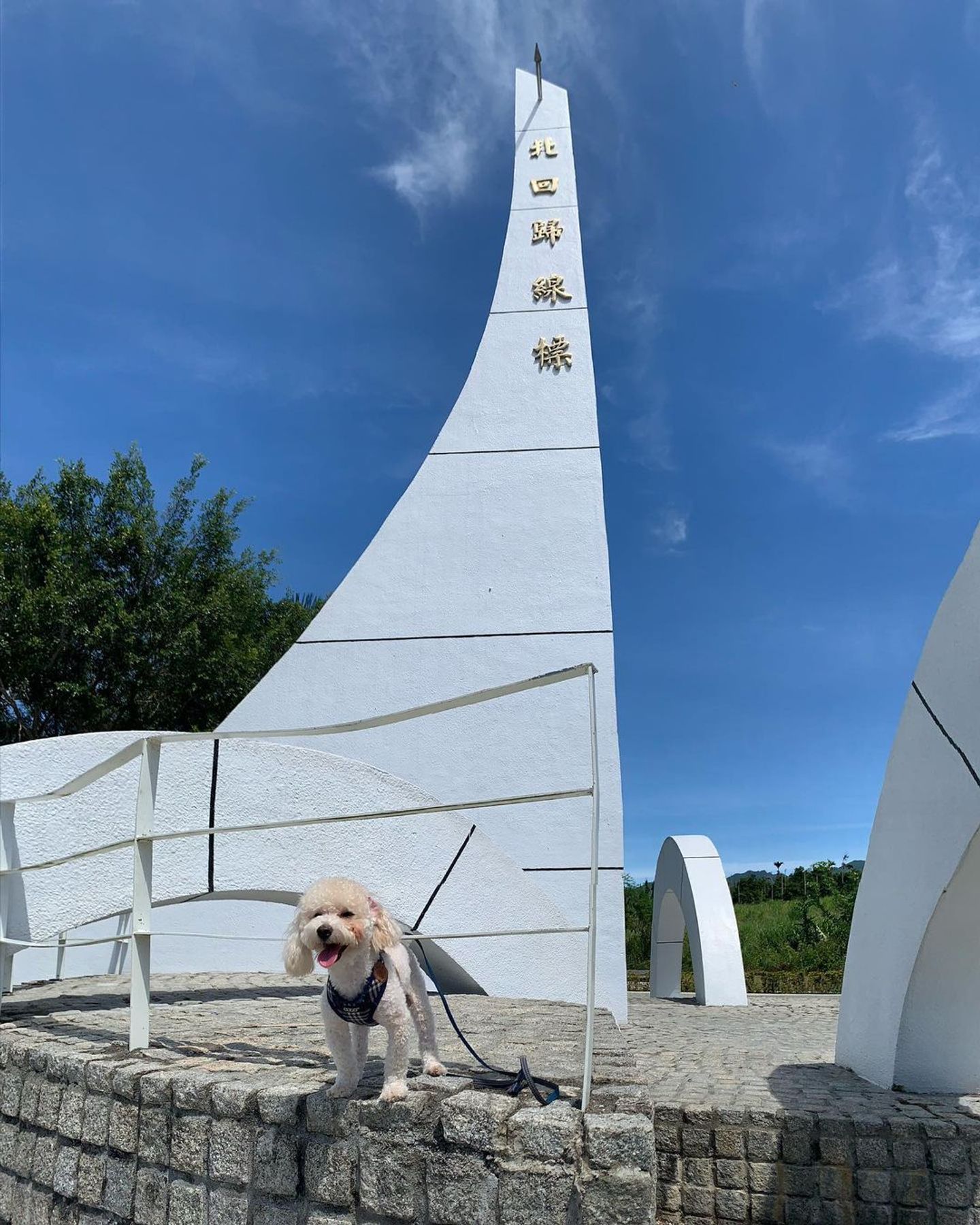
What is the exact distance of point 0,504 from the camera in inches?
595

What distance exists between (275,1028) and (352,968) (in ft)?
6.78

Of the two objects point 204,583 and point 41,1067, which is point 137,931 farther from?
point 204,583

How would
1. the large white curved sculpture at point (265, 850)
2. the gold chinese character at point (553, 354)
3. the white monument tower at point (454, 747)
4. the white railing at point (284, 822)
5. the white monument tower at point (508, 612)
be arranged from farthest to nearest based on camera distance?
1. the gold chinese character at point (553, 354)
2. the white monument tower at point (508, 612)
3. the white monument tower at point (454, 747)
4. the large white curved sculpture at point (265, 850)
5. the white railing at point (284, 822)

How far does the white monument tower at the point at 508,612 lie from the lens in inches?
310

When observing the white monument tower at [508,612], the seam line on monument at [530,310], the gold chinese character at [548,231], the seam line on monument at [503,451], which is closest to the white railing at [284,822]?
the white monument tower at [508,612]

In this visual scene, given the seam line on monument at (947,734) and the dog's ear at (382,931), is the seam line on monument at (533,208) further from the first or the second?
the dog's ear at (382,931)

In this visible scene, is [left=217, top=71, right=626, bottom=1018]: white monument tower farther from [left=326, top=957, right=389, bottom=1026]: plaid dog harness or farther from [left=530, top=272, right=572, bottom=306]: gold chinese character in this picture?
[left=326, top=957, right=389, bottom=1026]: plaid dog harness

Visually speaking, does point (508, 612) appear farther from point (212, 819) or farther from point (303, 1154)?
point (303, 1154)

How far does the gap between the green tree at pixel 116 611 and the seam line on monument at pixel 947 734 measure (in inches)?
518

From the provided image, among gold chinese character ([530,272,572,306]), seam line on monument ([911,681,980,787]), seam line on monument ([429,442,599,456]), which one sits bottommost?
seam line on monument ([911,681,980,787])

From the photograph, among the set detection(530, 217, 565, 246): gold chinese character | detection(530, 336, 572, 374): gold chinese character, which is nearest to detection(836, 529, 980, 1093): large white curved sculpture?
detection(530, 336, 572, 374): gold chinese character

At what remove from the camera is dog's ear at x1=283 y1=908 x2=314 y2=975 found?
8.50 feet

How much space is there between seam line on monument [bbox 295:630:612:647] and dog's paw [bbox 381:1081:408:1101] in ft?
19.6

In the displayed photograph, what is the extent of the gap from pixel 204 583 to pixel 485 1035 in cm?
1399
